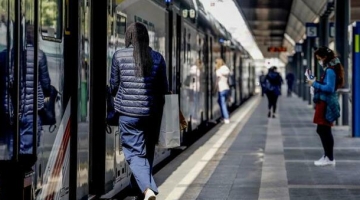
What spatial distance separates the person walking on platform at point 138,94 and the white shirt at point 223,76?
13.9 metres

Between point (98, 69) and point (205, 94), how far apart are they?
1208 cm

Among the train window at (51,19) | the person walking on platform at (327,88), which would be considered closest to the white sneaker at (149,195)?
the train window at (51,19)

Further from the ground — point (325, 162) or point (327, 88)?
point (327, 88)

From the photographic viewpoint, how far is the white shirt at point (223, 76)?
21703mm

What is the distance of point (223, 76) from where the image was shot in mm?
22141

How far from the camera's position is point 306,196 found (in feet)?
30.4

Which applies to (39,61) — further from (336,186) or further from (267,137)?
(267,137)

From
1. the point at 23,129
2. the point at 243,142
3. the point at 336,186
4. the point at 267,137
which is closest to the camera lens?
the point at 23,129

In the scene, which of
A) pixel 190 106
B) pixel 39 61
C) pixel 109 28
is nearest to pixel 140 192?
pixel 109 28

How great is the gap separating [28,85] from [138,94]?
2.53m

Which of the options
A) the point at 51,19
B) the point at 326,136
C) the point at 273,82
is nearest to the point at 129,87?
the point at 51,19

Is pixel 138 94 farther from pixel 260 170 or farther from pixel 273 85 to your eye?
pixel 273 85

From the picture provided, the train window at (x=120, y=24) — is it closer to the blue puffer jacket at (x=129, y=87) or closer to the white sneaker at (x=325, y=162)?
the blue puffer jacket at (x=129, y=87)

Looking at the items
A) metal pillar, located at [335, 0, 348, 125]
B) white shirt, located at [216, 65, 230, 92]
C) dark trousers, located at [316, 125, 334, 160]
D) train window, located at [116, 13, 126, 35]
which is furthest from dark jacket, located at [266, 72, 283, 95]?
train window, located at [116, 13, 126, 35]
